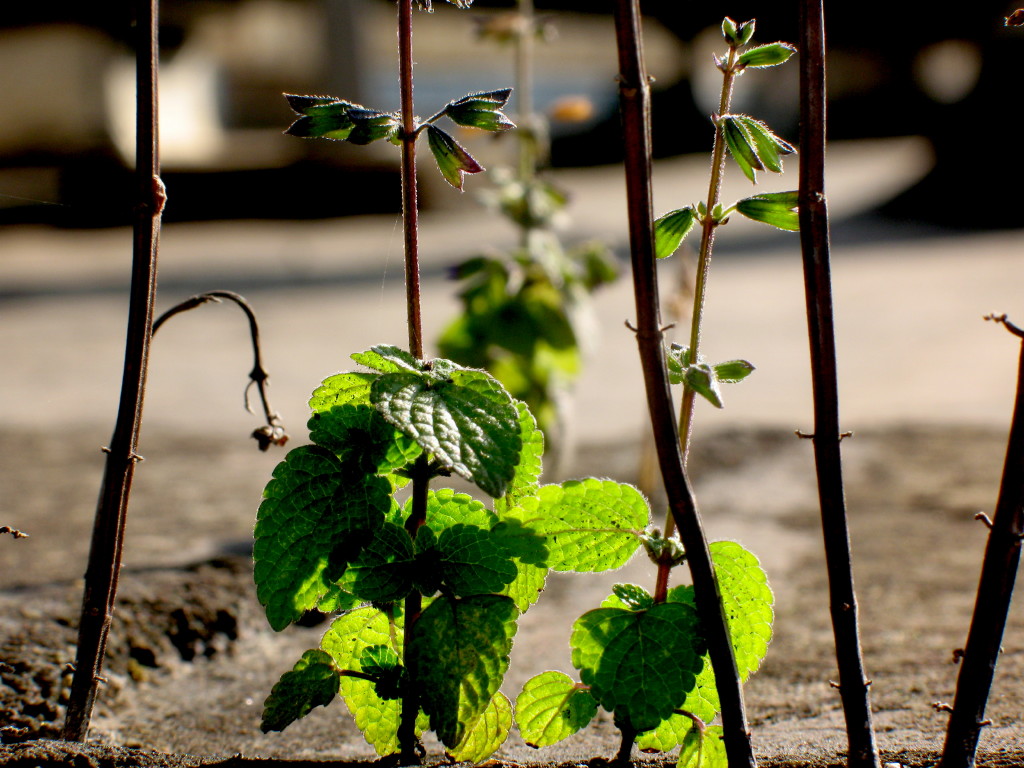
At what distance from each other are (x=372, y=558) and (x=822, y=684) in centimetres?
81

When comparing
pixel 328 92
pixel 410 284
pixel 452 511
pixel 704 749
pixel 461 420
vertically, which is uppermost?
pixel 328 92

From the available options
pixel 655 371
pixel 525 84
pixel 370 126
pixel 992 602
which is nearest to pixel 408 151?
pixel 370 126

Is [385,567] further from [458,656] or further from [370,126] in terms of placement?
[370,126]

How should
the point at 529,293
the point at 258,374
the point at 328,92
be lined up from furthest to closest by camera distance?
the point at 328,92
the point at 529,293
the point at 258,374

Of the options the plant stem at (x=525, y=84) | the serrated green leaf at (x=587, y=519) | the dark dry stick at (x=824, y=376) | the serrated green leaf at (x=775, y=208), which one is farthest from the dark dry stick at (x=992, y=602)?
the plant stem at (x=525, y=84)

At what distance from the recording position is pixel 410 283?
36.9 inches

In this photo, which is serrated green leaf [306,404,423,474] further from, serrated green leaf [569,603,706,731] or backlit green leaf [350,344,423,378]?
serrated green leaf [569,603,706,731]

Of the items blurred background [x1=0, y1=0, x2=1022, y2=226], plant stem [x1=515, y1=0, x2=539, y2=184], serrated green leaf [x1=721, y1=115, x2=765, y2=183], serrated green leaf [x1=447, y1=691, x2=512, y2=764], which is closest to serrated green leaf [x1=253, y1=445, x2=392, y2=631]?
serrated green leaf [x1=447, y1=691, x2=512, y2=764]

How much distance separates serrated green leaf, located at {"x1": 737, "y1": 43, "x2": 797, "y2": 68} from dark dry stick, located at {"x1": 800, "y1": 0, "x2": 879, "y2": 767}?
0.03m

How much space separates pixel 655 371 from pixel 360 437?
294 mm

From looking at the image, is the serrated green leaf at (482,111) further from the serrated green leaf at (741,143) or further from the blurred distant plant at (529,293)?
the blurred distant plant at (529,293)

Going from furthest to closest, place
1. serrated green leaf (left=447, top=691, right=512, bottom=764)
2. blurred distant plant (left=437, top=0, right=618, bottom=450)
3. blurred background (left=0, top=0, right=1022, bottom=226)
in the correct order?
blurred background (left=0, top=0, right=1022, bottom=226) → blurred distant plant (left=437, top=0, right=618, bottom=450) → serrated green leaf (left=447, top=691, right=512, bottom=764)

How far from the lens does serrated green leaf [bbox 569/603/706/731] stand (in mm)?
925

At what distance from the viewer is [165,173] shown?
9969 mm
